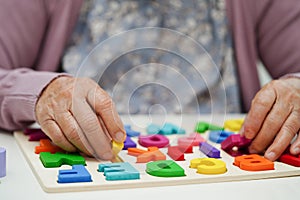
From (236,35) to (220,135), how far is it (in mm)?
329

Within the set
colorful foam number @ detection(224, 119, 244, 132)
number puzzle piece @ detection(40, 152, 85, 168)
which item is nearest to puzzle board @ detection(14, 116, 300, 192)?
number puzzle piece @ detection(40, 152, 85, 168)

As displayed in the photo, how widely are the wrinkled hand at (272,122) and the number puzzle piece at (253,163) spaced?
0.11ft

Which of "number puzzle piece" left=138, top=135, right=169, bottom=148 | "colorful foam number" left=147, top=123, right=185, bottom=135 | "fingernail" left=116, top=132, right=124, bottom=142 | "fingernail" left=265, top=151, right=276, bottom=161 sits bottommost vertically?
"colorful foam number" left=147, top=123, right=185, bottom=135

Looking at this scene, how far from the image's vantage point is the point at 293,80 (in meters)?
0.82

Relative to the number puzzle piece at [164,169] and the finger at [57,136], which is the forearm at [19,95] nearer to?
the finger at [57,136]

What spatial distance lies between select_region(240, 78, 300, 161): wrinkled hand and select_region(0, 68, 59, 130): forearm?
12.3 inches

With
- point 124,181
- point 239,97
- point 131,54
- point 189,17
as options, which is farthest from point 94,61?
point 124,181

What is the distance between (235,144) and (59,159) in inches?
10.0

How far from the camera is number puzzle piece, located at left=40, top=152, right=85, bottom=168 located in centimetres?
65

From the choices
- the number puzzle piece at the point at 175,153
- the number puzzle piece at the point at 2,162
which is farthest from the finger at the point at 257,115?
the number puzzle piece at the point at 2,162

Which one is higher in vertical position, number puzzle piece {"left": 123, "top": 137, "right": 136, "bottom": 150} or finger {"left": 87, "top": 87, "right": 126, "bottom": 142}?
finger {"left": 87, "top": 87, "right": 126, "bottom": 142}

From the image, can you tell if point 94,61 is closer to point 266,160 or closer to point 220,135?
point 220,135

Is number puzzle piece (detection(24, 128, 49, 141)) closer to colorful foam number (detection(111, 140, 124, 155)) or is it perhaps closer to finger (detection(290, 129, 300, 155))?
colorful foam number (detection(111, 140, 124, 155))

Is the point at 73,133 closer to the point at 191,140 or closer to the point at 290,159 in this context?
the point at 191,140
